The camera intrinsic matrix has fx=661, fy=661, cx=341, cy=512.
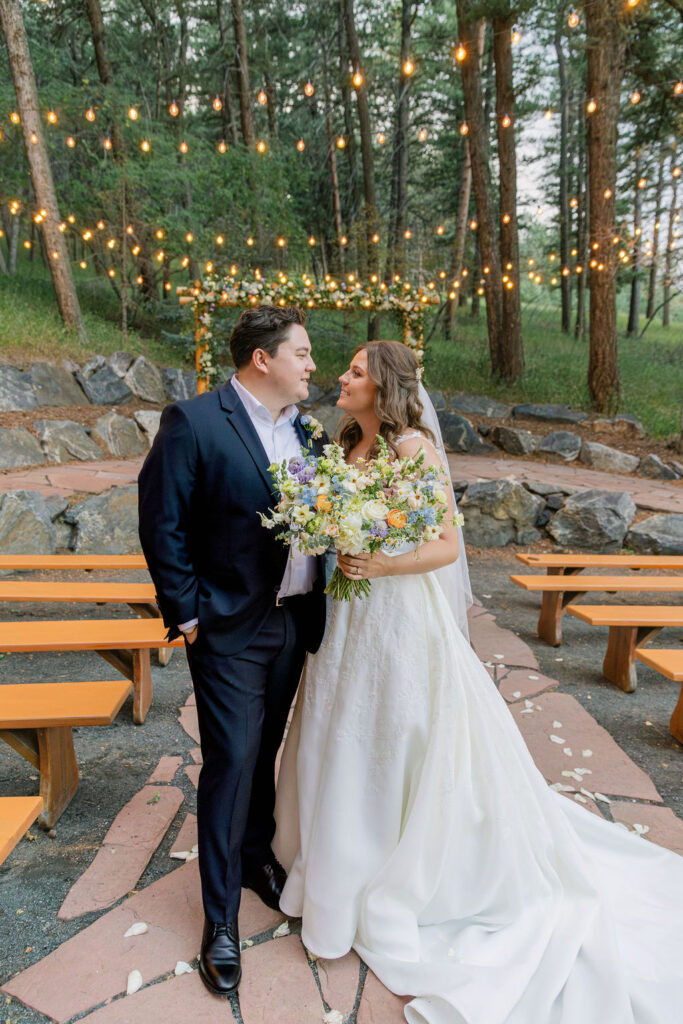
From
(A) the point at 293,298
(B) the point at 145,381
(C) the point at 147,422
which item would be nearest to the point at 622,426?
(A) the point at 293,298

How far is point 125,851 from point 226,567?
56.6 inches

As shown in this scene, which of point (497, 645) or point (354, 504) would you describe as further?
point (497, 645)

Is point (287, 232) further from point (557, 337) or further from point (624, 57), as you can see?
point (557, 337)

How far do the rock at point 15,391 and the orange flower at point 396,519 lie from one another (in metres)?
9.14

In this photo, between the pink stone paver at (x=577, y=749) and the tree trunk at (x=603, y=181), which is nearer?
the pink stone paver at (x=577, y=749)

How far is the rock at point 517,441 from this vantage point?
10.5 meters

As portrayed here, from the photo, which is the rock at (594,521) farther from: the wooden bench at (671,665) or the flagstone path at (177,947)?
the flagstone path at (177,947)

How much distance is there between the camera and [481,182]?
38.7 ft

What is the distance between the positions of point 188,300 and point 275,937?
848cm

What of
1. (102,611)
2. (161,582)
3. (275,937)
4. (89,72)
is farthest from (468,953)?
(89,72)

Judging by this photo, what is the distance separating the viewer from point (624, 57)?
12.4m

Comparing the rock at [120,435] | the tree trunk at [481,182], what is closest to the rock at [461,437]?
the tree trunk at [481,182]

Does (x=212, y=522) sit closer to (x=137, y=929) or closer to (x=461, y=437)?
(x=137, y=929)

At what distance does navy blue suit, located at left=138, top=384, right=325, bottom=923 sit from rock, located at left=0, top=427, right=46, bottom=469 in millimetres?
7118
